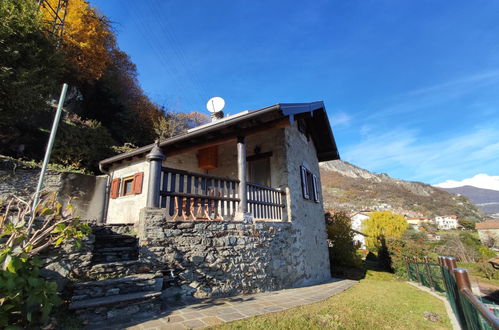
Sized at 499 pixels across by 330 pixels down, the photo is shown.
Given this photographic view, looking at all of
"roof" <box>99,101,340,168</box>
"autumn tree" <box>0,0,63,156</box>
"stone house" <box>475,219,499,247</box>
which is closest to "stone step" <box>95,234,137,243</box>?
"roof" <box>99,101,340,168</box>

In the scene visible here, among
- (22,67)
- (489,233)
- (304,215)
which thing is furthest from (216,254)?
(489,233)

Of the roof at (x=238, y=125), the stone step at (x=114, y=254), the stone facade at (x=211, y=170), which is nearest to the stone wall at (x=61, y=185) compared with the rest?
the stone facade at (x=211, y=170)

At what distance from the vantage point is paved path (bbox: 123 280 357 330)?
324 cm

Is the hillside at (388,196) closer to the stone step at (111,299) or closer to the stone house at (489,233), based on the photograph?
the stone house at (489,233)

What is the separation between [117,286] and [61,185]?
25.7 feet

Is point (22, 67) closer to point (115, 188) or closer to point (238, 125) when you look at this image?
point (115, 188)

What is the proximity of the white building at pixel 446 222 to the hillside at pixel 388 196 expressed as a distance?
218cm

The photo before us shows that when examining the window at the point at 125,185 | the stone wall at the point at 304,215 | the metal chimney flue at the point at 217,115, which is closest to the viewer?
the stone wall at the point at 304,215

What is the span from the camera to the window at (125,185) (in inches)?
373

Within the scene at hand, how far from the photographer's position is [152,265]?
14.0ft

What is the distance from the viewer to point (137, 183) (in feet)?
31.0

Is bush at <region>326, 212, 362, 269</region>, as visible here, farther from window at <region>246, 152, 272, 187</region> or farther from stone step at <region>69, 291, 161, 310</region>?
stone step at <region>69, 291, 161, 310</region>

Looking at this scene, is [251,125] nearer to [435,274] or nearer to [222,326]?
[222,326]

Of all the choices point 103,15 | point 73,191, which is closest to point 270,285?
point 73,191
